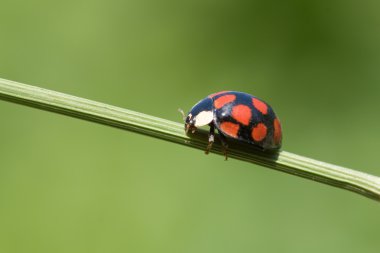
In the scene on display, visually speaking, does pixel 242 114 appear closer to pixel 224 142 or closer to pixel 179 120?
pixel 224 142

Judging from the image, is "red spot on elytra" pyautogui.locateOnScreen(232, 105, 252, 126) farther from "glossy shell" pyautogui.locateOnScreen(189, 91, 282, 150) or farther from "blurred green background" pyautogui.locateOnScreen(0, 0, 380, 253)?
"blurred green background" pyautogui.locateOnScreen(0, 0, 380, 253)

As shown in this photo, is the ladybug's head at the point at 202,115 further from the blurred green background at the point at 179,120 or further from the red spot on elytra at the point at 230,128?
the blurred green background at the point at 179,120

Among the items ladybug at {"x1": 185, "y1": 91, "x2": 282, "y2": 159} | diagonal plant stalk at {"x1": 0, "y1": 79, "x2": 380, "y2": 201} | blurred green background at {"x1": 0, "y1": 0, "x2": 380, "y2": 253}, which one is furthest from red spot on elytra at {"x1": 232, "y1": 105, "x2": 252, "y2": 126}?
blurred green background at {"x1": 0, "y1": 0, "x2": 380, "y2": 253}

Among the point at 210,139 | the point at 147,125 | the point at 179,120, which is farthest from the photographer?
the point at 179,120

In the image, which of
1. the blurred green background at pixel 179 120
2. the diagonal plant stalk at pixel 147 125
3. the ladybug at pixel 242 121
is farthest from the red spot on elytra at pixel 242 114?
the blurred green background at pixel 179 120

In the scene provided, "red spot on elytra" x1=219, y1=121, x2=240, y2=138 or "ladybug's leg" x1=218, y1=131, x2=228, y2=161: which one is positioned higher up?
"red spot on elytra" x1=219, y1=121, x2=240, y2=138


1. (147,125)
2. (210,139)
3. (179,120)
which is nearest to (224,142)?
(210,139)

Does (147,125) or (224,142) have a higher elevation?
(224,142)

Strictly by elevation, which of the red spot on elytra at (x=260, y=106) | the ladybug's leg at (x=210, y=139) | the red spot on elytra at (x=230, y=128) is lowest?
the ladybug's leg at (x=210, y=139)
